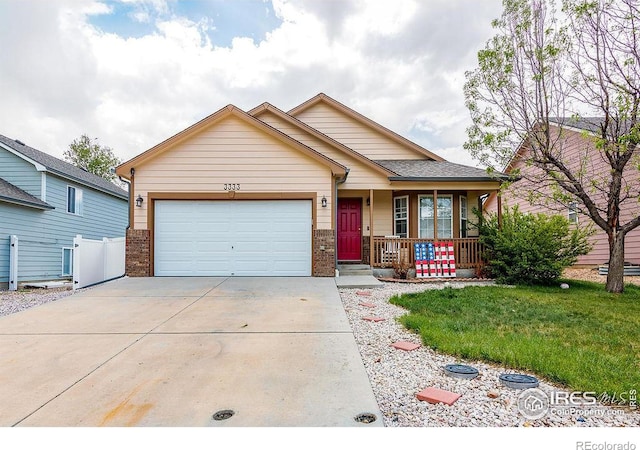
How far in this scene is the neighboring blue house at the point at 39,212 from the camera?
12164 millimetres

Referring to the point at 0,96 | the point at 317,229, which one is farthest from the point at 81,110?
the point at 317,229

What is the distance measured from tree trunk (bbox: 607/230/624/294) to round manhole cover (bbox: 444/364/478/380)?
6988 mm

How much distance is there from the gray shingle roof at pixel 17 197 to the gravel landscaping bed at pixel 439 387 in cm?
1277

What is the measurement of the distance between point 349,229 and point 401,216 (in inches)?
73.0

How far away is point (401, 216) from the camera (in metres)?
12.5

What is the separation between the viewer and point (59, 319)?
5.97 m

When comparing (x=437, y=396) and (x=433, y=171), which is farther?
(x=433, y=171)

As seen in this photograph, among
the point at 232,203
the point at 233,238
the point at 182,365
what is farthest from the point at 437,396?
the point at 232,203

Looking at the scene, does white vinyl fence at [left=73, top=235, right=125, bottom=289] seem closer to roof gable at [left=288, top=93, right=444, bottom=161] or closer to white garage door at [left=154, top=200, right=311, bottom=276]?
white garage door at [left=154, top=200, right=311, bottom=276]

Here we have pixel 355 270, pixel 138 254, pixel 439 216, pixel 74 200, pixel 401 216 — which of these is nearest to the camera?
pixel 138 254

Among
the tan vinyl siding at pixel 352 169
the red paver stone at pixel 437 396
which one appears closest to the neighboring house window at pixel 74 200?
the tan vinyl siding at pixel 352 169

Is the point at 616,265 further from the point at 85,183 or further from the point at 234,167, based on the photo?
the point at 85,183

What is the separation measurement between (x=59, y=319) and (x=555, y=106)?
1113cm
